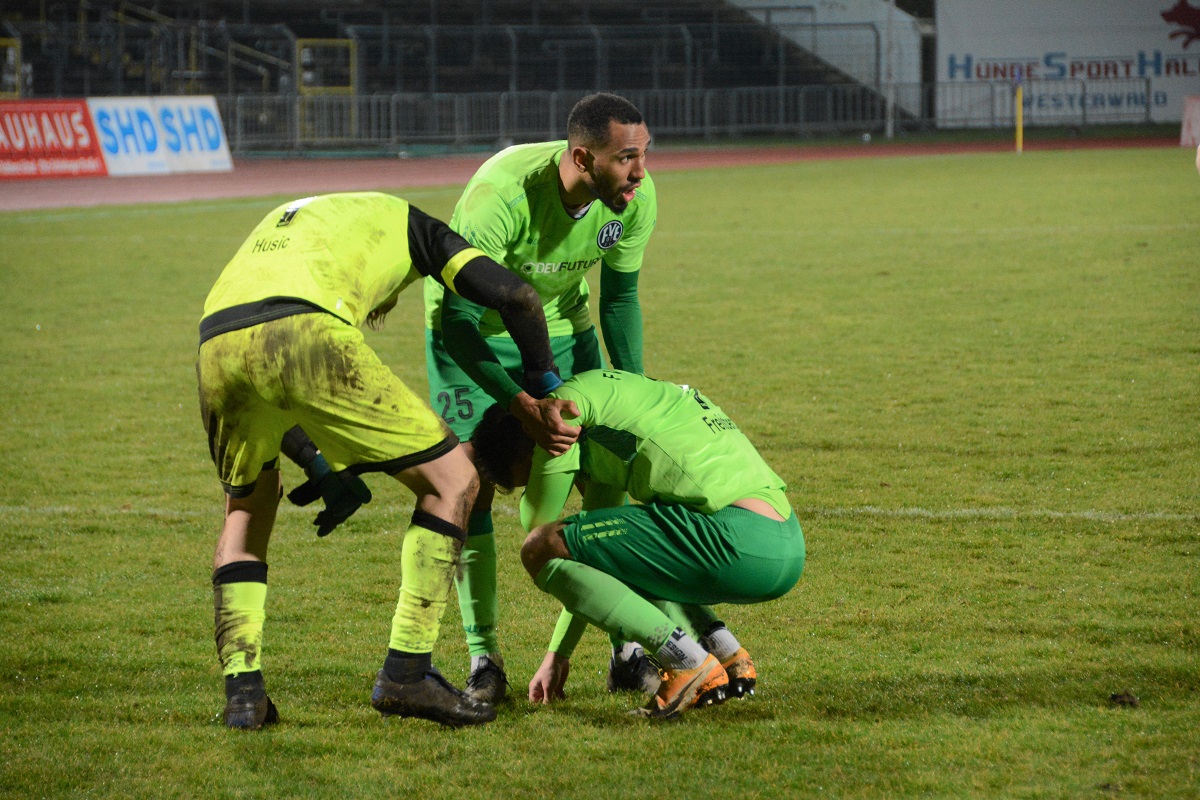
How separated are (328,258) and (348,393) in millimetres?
375

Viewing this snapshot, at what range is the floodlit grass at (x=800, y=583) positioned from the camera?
10.8 ft

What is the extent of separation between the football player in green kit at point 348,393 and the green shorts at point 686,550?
28 cm

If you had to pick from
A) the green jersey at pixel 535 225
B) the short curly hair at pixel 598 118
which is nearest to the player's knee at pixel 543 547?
the green jersey at pixel 535 225

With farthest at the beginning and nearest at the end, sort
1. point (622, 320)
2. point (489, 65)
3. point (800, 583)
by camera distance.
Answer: point (489, 65) < point (800, 583) < point (622, 320)

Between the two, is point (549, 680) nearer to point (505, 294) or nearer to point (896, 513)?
point (505, 294)

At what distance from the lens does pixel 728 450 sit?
371 centimetres

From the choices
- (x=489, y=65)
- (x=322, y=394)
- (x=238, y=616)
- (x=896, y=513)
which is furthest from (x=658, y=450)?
(x=489, y=65)

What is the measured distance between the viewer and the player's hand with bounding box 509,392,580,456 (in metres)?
3.55

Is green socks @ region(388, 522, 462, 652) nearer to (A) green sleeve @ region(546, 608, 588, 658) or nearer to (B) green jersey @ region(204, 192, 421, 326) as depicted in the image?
(A) green sleeve @ region(546, 608, 588, 658)

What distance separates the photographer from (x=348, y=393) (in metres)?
3.28

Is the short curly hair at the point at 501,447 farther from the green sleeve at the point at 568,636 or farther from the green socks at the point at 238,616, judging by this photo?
the green socks at the point at 238,616

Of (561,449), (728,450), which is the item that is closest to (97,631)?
(561,449)

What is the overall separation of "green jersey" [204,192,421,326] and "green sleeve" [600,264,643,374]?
3.67ft

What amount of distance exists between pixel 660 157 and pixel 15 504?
26225 millimetres
